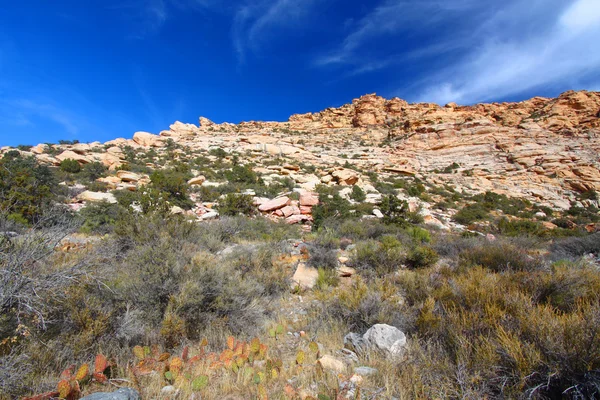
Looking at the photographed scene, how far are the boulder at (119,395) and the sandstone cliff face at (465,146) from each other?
46.2 feet

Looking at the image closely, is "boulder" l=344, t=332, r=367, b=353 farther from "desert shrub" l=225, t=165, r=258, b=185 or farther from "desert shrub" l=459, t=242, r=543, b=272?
"desert shrub" l=225, t=165, r=258, b=185

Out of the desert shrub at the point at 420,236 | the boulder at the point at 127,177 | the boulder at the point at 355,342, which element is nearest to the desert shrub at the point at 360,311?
the boulder at the point at 355,342

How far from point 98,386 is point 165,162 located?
18.4m

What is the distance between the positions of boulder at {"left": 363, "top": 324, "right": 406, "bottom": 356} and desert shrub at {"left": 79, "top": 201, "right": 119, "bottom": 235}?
684 centimetres

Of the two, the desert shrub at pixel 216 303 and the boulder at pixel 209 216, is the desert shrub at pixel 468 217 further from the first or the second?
the desert shrub at pixel 216 303

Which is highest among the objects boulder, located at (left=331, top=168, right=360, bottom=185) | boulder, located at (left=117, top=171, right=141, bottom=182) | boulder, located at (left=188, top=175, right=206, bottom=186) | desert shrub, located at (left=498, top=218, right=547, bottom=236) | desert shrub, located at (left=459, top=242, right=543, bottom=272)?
boulder, located at (left=117, top=171, right=141, bottom=182)

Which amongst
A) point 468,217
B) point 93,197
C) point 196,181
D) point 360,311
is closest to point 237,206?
point 196,181

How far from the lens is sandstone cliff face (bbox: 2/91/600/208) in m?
18.7

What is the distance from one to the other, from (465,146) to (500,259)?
2688 centimetres

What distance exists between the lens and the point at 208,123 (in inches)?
1673

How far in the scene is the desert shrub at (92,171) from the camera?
1212 cm

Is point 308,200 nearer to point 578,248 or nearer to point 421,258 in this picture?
point 421,258

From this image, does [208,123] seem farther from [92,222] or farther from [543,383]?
[543,383]

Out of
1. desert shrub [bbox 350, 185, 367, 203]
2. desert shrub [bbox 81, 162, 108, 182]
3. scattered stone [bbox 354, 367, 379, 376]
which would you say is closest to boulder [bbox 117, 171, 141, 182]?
desert shrub [bbox 81, 162, 108, 182]
